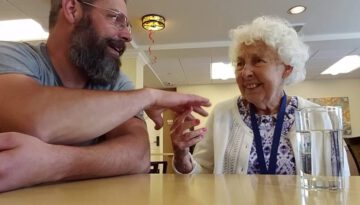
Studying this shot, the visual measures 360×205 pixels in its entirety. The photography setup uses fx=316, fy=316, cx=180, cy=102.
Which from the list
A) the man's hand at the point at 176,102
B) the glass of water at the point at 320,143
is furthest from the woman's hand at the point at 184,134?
the glass of water at the point at 320,143

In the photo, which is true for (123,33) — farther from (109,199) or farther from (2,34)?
(2,34)

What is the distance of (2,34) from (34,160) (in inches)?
163

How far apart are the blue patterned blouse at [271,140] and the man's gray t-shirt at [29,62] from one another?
0.70 metres

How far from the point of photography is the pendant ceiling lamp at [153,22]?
367 cm

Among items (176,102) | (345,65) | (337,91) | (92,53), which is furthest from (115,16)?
(337,91)

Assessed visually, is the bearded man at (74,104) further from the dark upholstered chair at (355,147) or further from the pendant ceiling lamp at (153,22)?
the pendant ceiling lamp at (153,22)

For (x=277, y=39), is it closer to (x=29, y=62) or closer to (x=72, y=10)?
(x=72, y=10)

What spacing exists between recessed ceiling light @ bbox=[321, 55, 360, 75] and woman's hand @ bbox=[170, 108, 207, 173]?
5456 millimetres

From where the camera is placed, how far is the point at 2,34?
411cm

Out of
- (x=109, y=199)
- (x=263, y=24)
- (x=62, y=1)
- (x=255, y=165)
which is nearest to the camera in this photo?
(x=109, y=199)

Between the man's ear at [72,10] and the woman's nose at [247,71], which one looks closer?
the man's ear at [72,10]

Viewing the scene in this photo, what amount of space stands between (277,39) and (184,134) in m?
0.80

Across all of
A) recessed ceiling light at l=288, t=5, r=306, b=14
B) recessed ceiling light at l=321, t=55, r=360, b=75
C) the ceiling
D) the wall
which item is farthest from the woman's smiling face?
the wall

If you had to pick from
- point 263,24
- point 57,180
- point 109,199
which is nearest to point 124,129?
point 57,180
